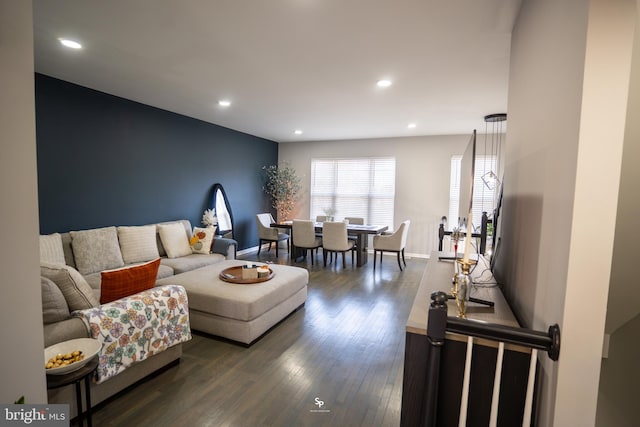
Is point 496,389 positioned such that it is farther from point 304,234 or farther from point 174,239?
point 304,234

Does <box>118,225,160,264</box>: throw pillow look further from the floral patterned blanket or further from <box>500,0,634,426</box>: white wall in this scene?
<box>500,0,634,426</box>: white wall

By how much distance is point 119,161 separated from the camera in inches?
163

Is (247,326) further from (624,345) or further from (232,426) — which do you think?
(624,345)

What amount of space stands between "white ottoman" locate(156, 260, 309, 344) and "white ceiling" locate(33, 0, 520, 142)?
2144mm

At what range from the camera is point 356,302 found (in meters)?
3.89

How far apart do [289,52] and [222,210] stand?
3938 mm

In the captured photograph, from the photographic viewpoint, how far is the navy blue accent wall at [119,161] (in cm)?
343

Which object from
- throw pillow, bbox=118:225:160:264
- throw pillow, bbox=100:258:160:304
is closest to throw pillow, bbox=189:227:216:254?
throw pillow, bbox=118:225:160:264

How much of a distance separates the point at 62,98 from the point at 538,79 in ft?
14.9

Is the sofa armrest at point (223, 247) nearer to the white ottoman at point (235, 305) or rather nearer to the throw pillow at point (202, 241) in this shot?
the throw pillow at point (202, 241)

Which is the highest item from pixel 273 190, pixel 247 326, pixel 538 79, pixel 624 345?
pixel 538 79

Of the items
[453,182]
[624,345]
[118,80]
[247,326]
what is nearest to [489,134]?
[453,182]

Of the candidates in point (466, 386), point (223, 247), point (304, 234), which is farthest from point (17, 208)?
point (304, 234)

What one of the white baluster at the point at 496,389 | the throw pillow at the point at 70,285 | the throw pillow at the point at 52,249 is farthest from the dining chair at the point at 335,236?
the white baluster at the point at 496,389
